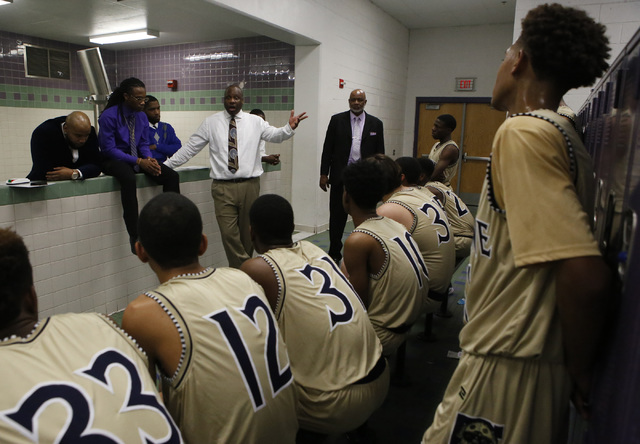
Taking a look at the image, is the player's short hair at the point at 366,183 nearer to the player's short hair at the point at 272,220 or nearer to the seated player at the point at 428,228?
the seated player at the point at 428,228

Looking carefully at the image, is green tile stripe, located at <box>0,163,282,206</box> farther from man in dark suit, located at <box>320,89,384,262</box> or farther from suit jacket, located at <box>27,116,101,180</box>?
man in dark suit, located at <box>320,89,384,262</box>

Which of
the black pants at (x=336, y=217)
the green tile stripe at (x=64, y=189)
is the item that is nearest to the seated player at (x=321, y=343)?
the green tile stripe at (x=64, y=189)

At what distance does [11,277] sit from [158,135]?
4367mm

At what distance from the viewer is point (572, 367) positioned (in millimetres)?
955

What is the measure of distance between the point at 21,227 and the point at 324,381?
2308 mm

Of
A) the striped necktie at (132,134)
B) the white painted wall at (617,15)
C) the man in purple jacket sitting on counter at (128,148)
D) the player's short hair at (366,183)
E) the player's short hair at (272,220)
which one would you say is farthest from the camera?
the white painted wall at (617,15)

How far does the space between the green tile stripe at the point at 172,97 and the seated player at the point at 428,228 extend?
14.3ft

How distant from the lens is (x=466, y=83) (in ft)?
28.0

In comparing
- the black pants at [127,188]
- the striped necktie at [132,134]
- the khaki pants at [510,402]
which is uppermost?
the striped necktie at [132,134]

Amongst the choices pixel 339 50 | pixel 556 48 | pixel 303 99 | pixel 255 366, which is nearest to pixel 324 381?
pixel 255 366

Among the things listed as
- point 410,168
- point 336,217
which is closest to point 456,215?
point 410,168

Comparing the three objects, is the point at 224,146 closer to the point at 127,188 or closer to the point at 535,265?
the point at 127,188

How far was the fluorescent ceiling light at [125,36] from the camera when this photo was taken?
713 cm

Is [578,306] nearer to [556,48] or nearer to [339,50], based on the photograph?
[556,48]
